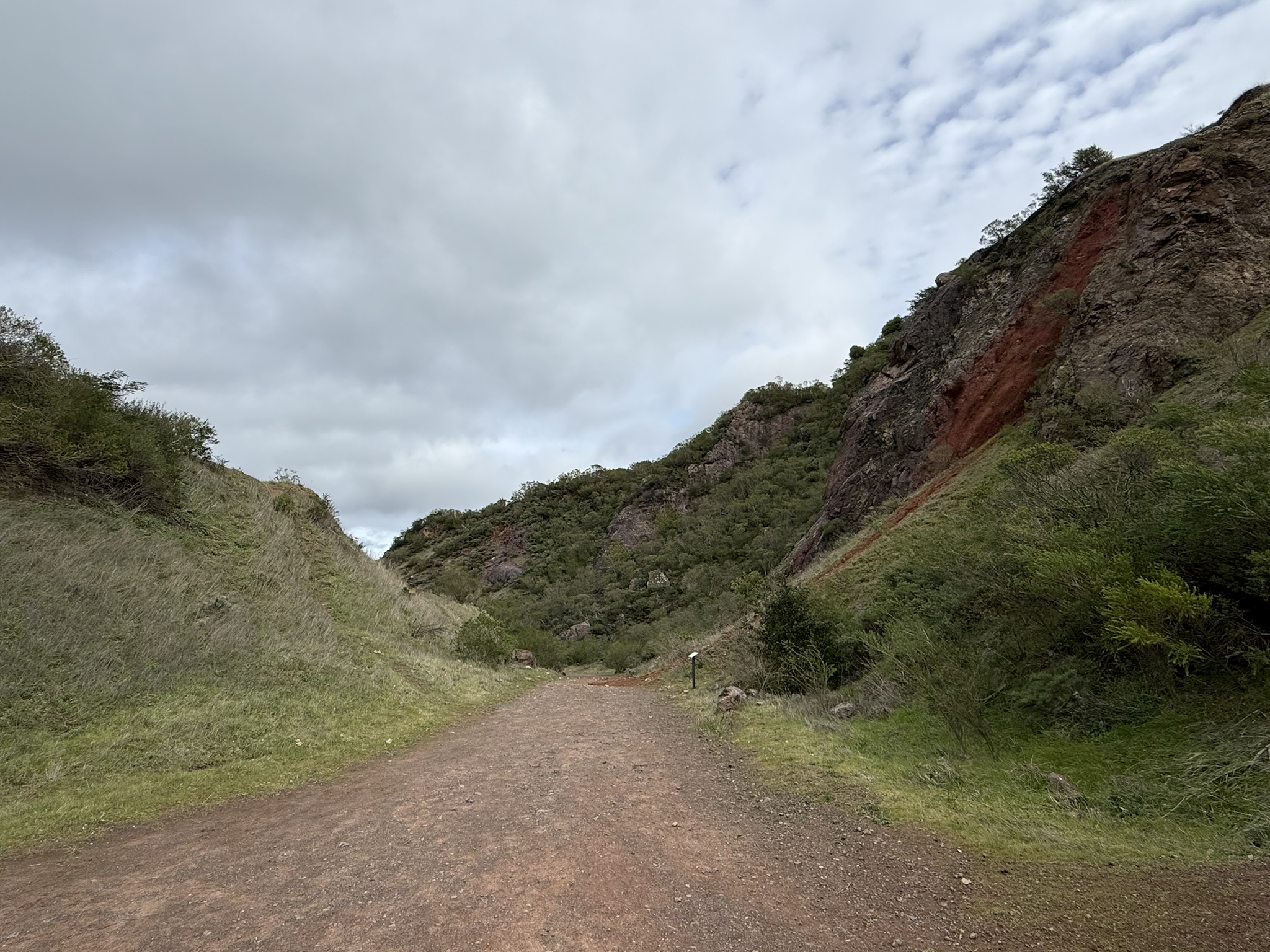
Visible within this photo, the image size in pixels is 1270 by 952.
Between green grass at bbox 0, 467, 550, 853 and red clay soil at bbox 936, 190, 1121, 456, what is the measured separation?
→ 20310mm

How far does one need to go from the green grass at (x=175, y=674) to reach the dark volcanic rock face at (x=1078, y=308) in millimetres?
19598

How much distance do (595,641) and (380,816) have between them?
29.7m

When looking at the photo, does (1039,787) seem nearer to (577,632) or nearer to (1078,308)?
(1078,308)

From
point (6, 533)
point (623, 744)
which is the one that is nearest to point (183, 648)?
point (6, 533)

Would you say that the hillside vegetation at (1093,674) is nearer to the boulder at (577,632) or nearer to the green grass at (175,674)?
the green grass at (175,674)

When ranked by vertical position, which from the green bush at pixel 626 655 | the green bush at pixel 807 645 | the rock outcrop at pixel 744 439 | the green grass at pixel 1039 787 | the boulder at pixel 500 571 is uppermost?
the rock outcrop at pixel 744 439

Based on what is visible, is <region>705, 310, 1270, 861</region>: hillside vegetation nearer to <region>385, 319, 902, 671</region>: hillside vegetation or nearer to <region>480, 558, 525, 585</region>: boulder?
<region>385, 319, 902, 671</region>: hillside vegetation

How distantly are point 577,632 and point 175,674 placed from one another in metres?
30.5

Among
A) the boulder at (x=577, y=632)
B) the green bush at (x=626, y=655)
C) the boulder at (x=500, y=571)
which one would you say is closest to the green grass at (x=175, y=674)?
the green bush at (x=626, y=655)

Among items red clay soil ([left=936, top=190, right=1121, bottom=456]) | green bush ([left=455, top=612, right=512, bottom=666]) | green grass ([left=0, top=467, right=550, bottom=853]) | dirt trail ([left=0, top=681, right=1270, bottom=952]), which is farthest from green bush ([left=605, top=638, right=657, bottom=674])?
dirt trail ([left=0, top=681, right=1270, bottom=952])

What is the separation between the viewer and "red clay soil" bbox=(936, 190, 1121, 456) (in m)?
22.8

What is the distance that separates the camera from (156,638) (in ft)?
35.5

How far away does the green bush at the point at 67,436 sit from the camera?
1298 centimetres

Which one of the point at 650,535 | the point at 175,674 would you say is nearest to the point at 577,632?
the point at 650,535
